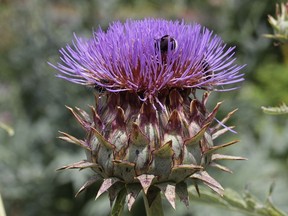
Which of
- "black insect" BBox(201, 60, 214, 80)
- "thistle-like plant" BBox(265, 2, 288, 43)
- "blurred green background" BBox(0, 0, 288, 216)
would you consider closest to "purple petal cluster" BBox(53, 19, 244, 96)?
"black insect" BBox(201, 60, 214, 80)

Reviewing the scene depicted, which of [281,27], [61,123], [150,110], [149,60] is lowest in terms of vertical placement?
[150,110]

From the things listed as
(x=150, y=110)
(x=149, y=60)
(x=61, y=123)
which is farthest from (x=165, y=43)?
(x=61, y=123)

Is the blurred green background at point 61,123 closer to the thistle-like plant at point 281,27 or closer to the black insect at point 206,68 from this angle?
the thistle-like plant at point 281,27

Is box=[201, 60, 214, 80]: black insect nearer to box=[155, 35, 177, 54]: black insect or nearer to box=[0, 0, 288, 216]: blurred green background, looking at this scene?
box=[155, 35, 177, 54]: black insect

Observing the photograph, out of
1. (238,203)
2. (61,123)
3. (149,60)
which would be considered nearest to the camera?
(149,60)

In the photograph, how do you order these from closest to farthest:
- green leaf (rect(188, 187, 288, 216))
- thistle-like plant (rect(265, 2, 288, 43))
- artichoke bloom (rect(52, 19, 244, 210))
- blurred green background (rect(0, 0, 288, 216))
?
artichoke bloom (rect(52, 19, 244, 210)), green leaf (rect(188, 187, 288, 216)), thistle-like plant (rect(265, 2, 288, 43)), blurred green background (rect(0, 0, 288, 216))

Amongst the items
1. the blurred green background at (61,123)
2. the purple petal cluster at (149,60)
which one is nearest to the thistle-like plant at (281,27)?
the purple petal cluster at (149,60)

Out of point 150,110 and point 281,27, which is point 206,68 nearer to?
point 150,110

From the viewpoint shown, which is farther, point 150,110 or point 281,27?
point 281,27

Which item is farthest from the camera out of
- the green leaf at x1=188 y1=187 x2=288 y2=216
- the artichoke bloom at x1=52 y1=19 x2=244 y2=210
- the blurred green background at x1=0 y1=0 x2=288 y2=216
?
the blurred green background at x1=0 y1=0 x2=288 y2=216
